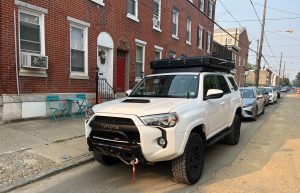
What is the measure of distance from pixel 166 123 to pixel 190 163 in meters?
0.93

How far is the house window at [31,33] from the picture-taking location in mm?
8930

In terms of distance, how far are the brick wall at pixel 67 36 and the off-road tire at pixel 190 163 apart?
607 cm

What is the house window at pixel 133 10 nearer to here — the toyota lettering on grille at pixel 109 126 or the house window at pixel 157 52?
the house window at pixel 157 52

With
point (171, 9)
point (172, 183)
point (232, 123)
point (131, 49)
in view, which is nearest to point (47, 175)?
point (172, 183)

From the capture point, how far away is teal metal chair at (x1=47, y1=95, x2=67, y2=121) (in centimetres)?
963

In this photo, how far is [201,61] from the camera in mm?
6344

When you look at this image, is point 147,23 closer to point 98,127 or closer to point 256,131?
point 256,131

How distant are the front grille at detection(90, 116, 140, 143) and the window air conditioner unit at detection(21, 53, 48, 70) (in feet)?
16.2

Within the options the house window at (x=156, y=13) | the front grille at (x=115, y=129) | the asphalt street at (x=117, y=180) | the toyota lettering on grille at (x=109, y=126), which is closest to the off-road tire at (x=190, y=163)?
the asphalt street at (x=117, y=180)

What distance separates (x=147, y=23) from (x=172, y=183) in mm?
11974

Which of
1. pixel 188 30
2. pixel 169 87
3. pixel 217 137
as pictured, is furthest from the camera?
pixel 188 30

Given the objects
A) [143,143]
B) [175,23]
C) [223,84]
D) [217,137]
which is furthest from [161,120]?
[175,23]

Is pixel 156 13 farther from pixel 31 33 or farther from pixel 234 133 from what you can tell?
pixel 234 133

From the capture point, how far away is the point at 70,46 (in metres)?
10.7
